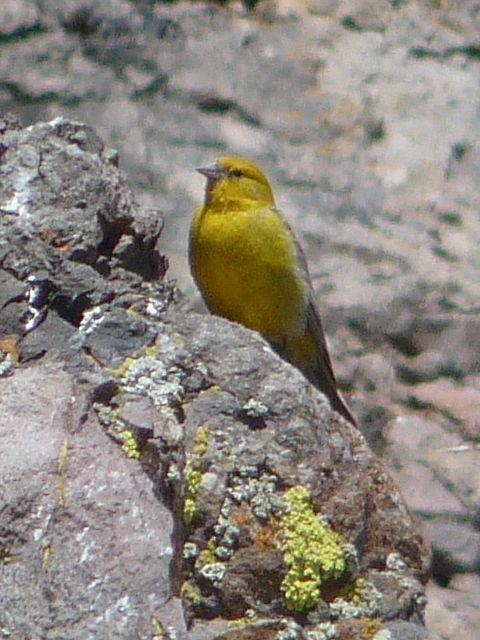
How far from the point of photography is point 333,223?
9.34 m

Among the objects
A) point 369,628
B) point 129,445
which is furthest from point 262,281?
point 129,445

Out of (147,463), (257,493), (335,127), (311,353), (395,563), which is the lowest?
(335,127)

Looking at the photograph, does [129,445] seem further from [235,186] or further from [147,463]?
[235,186]

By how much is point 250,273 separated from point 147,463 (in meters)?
2.88

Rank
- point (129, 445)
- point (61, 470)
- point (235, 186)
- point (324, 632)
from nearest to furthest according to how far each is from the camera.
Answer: point (61, 470) → point (129, 445) → point (324, 632) → point (235, 186)

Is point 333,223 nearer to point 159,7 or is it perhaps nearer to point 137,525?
point 159,7

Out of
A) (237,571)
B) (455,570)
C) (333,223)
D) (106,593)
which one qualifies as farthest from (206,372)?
(333,223)

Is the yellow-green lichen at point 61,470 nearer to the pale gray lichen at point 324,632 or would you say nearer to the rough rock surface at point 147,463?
the rough rock surface at point 147,463

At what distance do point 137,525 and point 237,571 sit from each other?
497 millimetres

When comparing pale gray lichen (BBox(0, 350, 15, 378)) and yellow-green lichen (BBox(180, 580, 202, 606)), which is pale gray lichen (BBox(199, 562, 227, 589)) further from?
pale gray lichen (BBox(0, 350, 15, 378))

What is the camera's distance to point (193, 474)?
4469 mm

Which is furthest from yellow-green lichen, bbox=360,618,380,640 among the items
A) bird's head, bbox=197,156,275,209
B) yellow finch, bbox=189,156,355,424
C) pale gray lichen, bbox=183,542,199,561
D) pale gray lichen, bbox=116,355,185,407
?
bird's head, bbox=197,156,275,209

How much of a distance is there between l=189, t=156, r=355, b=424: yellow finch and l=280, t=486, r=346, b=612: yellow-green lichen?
2.15 meters

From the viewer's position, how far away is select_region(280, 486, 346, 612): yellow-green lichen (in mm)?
4438
